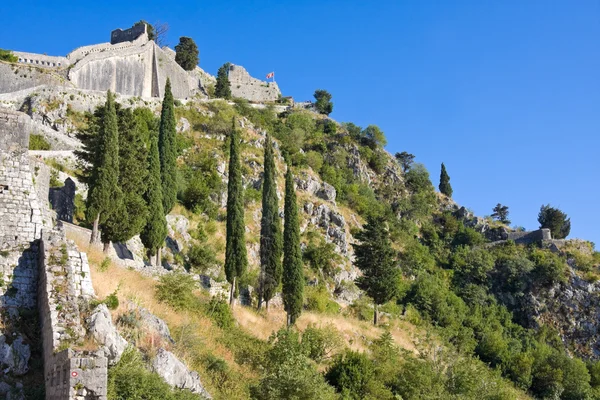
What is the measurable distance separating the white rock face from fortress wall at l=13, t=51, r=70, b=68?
49157 mm

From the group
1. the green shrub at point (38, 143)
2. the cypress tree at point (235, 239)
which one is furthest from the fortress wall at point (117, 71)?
the cypress tree at point (235, 239)

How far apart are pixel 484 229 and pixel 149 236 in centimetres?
5394

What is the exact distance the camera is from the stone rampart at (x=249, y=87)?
8450 cm

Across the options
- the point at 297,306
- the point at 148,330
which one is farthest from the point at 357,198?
the point at 148,330

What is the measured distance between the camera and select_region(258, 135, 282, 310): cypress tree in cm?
3650

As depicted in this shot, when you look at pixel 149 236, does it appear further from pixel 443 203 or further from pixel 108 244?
pixel 443 203

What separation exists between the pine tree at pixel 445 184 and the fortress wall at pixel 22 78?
158 ft

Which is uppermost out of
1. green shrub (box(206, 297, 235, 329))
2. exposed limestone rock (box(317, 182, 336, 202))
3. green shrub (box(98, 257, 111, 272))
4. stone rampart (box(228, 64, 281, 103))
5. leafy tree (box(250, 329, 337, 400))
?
stone rampart (box(228, 64, 281, 103))

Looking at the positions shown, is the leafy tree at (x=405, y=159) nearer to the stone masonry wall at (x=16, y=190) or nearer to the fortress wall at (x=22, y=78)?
the fortress wall at (x=22, y=78)

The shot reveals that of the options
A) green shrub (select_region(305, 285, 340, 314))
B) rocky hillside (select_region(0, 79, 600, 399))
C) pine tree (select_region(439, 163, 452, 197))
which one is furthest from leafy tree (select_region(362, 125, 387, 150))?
green shrub (select_region(305, 285, 340, 314))

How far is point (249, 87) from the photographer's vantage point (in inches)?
3369

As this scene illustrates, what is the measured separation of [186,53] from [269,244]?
49.5 m

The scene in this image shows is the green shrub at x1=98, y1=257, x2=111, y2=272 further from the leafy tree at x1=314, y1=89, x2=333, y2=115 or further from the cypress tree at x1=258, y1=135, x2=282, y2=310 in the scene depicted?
the leafy tree at x1=314, y1=89, x2=333, y2=115

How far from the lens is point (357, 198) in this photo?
6538 cm
